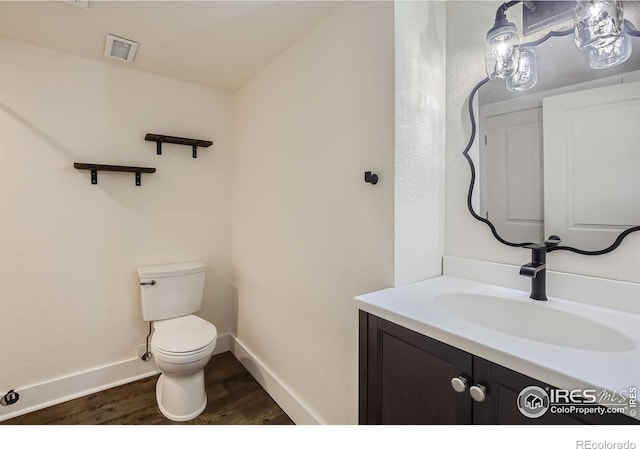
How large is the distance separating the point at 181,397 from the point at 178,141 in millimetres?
1700


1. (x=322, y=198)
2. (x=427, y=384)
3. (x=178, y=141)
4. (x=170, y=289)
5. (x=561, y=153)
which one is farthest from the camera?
(x=178, y=141)

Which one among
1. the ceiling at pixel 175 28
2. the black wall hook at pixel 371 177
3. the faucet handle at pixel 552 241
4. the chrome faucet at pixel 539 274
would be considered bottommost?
the chrome faucet at pixel 539 274

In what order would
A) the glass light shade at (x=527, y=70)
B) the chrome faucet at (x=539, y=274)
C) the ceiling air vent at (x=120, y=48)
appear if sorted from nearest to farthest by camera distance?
the chrome faucet at (x=539, y=274) < the glass light shade at (x=527, y=70) < the ceiling air vent at (x=120, y=48)

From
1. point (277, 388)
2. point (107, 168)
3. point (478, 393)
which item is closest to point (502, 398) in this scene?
point (478, 393)

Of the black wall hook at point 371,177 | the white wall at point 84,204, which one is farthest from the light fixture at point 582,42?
the white wall at point 84,204

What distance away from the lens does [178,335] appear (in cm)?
187

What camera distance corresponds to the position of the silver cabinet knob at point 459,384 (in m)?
0.78

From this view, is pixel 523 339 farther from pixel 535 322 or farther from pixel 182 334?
pixel 182 334

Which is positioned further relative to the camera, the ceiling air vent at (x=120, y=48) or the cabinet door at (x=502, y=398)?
the ceiling air vent at (x=120, y=48)

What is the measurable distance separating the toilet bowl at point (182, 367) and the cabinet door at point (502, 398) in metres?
1.49

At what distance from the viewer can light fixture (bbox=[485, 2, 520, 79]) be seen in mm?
1102

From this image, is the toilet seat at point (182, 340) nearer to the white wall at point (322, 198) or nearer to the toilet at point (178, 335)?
the toilet at point (178, 335)

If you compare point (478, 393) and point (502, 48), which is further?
point (502, 48)
